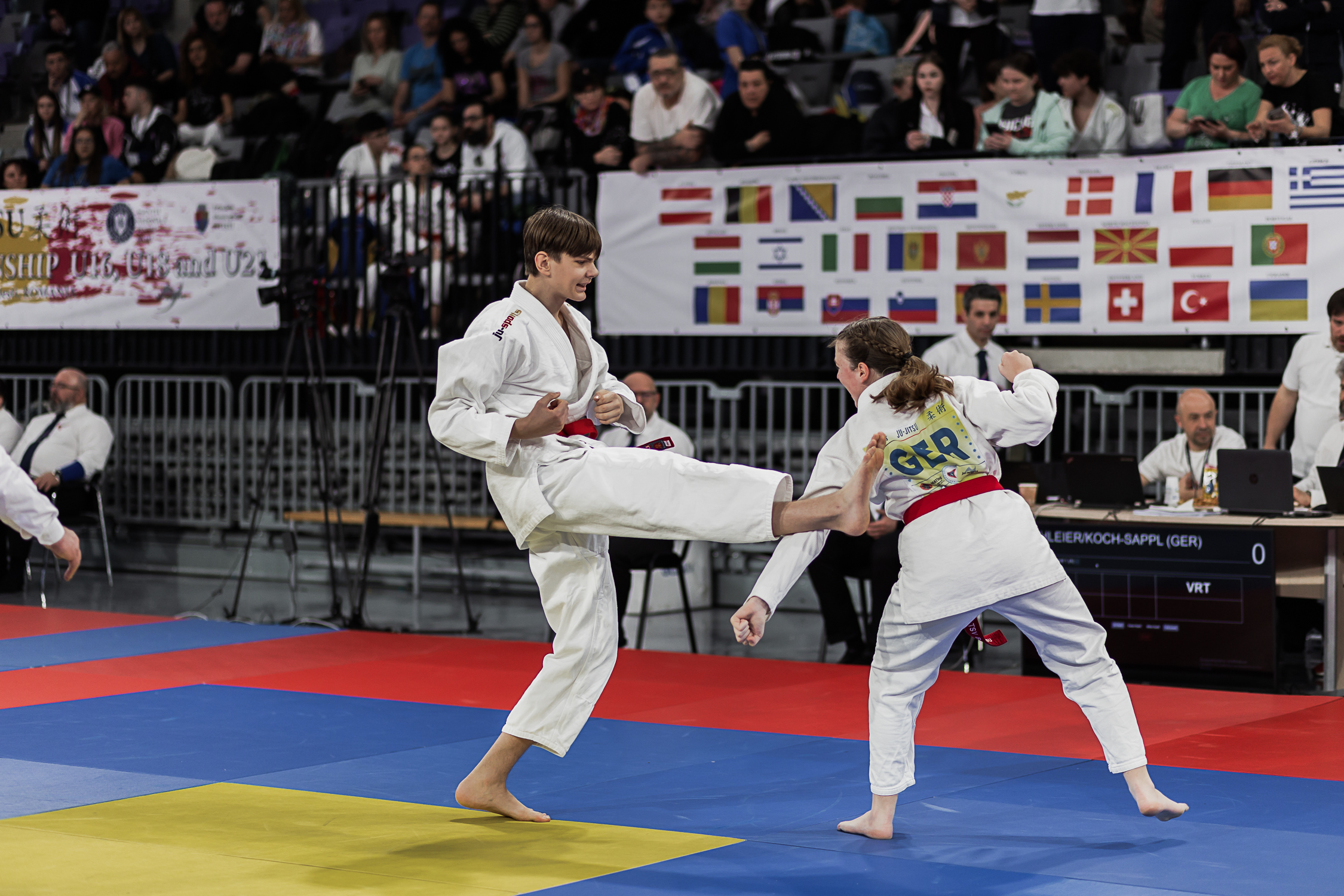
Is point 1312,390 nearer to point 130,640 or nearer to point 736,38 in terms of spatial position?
point 736,38

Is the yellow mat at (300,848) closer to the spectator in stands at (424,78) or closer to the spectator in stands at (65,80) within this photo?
the spectator in stands at (424,78)

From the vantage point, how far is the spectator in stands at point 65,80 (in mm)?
14641

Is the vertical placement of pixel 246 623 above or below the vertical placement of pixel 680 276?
below

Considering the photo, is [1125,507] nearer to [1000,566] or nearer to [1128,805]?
[1128,805]

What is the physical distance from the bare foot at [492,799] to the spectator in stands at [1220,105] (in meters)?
6.02

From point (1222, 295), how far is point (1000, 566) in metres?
5.10

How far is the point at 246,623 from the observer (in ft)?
30.6

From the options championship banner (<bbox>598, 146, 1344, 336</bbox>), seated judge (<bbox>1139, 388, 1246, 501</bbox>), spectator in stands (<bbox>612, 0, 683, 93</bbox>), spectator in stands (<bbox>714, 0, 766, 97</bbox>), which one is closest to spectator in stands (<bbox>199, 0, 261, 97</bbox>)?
spectator in stands (<bbox>612, 0, 683, 93</bbox>)

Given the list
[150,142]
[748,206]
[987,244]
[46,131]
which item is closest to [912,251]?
[987,244]

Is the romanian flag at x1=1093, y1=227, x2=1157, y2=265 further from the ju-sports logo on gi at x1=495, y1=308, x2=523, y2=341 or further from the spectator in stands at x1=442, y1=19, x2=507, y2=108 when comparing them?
the spectator in stands at x1=442, y1=19, x2=507, y2=108

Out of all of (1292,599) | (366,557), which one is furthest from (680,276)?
(1292,599)

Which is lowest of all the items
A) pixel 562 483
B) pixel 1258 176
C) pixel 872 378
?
pixel 562 483

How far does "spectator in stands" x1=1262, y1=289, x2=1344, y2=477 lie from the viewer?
8102 mm

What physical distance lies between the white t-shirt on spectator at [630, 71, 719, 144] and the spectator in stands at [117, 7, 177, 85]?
6.01m
